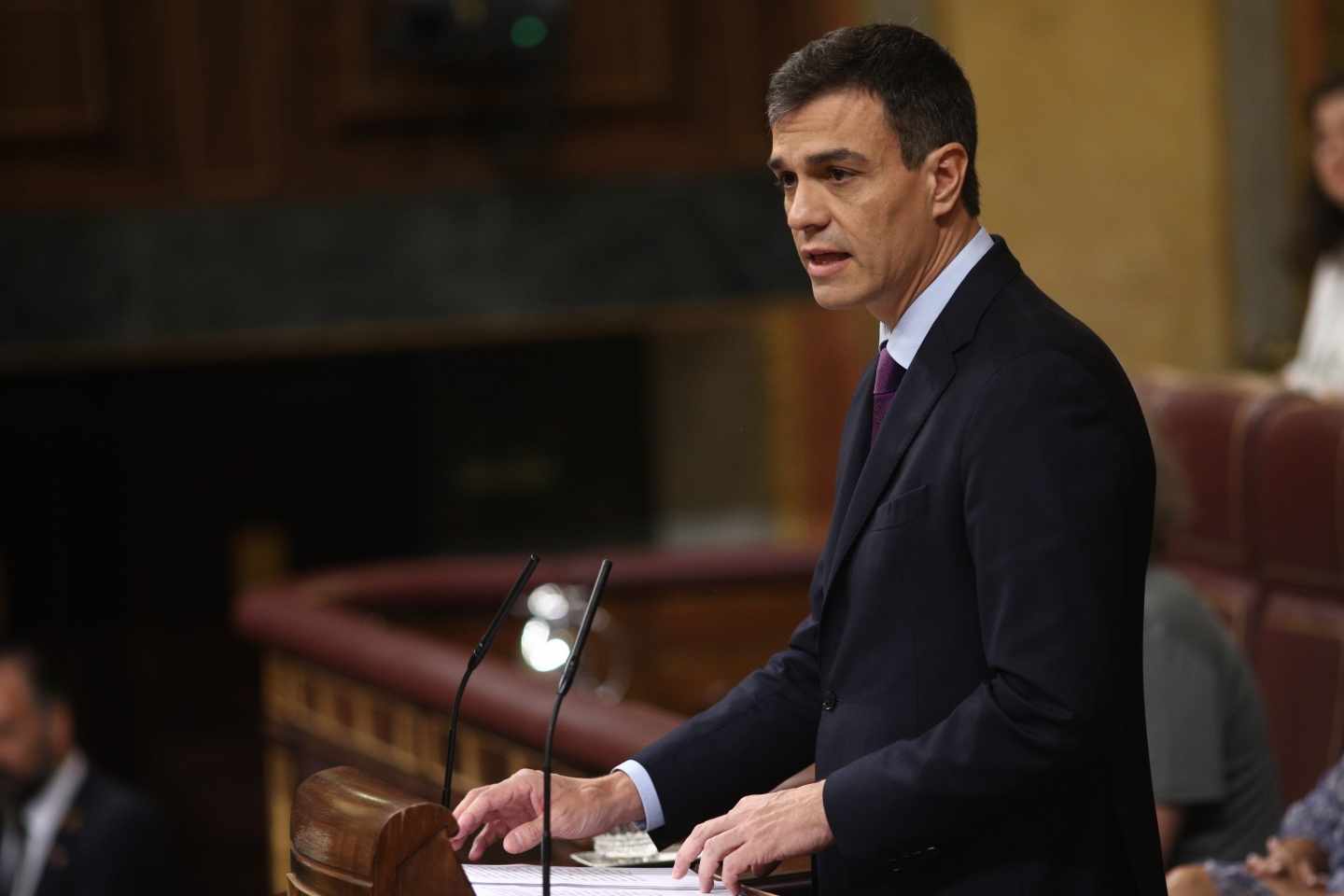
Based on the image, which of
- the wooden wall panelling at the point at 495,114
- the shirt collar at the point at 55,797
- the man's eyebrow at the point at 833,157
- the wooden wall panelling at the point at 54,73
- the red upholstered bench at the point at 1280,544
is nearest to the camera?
the man's eyebrow at the point at 833,157

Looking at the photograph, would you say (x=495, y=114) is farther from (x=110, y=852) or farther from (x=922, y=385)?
(x=922, y=385)

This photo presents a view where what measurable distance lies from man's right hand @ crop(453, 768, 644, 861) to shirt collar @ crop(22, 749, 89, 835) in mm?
3237

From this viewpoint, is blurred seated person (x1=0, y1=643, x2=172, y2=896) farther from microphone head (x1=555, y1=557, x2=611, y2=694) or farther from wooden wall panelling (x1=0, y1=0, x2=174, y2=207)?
microphone head (x1=555, y1=557, x2=611, y2=694)

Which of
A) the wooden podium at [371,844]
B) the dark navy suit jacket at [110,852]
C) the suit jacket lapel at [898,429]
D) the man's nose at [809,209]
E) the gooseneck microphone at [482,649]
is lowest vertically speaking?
the dark navy suit jacket at [110,852]

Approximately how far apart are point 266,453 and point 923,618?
5.42 meters

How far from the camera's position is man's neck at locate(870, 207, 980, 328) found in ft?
4.42

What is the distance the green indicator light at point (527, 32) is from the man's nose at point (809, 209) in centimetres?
406

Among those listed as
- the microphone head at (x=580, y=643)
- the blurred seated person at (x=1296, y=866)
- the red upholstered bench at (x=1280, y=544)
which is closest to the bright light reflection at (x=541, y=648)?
the red upholstered bench at (x=1280, y=544)

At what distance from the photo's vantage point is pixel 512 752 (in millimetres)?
2785

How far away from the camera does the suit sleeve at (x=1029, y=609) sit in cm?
120

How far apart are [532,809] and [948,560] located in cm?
38

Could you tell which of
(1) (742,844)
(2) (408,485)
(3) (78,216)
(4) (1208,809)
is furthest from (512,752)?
(2) (408,485)

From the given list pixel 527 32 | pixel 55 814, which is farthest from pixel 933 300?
pixel 527 32

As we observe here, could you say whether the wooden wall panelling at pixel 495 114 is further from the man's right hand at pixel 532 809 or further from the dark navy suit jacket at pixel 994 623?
the dark navy suit jacket at pixel 994 623
